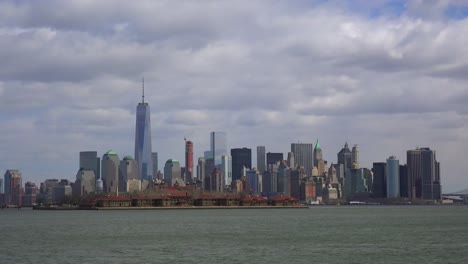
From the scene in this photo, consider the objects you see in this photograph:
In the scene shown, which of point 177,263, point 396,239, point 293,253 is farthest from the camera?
point 396,239

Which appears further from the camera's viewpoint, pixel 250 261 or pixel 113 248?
pixel 113 248

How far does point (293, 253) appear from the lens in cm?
7619

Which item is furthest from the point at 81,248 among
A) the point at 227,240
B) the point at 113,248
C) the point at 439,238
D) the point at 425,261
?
the point at 439,238

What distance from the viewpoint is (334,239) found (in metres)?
96.2

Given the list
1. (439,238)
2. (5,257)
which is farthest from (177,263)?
(439,238)

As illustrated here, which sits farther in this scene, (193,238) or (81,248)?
(193,238)

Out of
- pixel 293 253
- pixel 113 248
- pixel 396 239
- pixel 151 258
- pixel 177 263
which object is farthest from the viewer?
pixel 396 239

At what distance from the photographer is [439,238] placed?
320 feet

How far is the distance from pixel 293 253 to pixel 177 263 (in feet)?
46.0

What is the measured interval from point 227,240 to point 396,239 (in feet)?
67.6

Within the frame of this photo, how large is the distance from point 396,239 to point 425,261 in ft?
90.4

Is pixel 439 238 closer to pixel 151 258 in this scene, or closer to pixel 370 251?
pixel 370 251

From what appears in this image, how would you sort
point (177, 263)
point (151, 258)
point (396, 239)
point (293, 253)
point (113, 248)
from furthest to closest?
point (396, 239) < point (113, 248) < point (293, 253) < point (151, 258) < point (177, 263)

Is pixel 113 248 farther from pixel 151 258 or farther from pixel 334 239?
pixel 334 239
